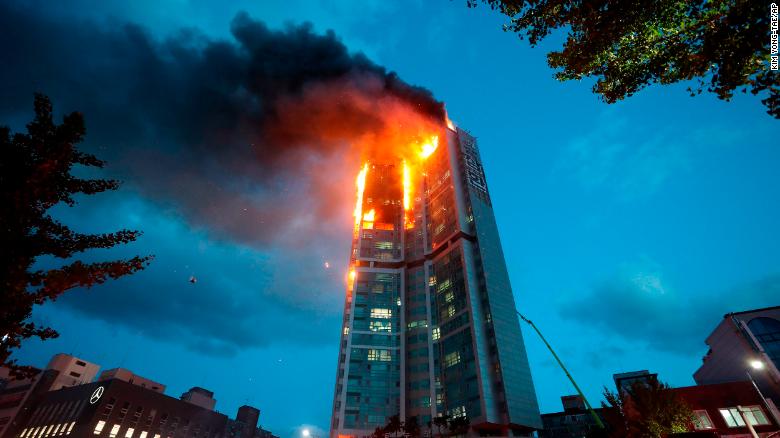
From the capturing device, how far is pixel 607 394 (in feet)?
117

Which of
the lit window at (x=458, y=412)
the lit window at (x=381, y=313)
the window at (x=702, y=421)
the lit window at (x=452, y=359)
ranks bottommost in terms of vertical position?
the window at (x=702, y=421)

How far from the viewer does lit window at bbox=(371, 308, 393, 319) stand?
4235 inches

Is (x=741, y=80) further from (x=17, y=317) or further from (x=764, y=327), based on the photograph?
(x=764, y=327)

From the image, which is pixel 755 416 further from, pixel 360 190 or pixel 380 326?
pixel 360 190

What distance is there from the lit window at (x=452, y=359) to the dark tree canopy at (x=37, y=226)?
84.9 meters

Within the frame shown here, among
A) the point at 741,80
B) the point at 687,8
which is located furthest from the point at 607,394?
the point at 687,8

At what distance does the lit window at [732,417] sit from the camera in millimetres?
41031

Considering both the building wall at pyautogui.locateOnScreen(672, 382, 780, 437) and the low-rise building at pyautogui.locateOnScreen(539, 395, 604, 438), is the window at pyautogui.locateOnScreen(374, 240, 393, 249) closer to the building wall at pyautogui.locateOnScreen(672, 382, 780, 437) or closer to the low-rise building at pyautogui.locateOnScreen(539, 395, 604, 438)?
the low-rise building at pyautogui.locateOnScreen(539, 395, 604, 438)

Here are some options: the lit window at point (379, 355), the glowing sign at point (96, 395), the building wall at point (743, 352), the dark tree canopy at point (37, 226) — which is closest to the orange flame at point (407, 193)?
the lit window at point (379, 355)

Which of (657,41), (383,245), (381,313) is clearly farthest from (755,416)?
(383,245)

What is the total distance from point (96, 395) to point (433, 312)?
87539mm

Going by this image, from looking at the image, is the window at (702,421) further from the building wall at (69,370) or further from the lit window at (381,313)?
the building wall at (69,370)

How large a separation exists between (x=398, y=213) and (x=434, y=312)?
4091 centimetres

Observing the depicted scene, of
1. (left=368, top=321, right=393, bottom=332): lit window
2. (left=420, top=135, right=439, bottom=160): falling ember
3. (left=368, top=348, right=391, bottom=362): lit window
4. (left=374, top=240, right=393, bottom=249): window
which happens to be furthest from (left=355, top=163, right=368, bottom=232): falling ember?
(left=368, top=348, right=391, bottom=362): lit window
